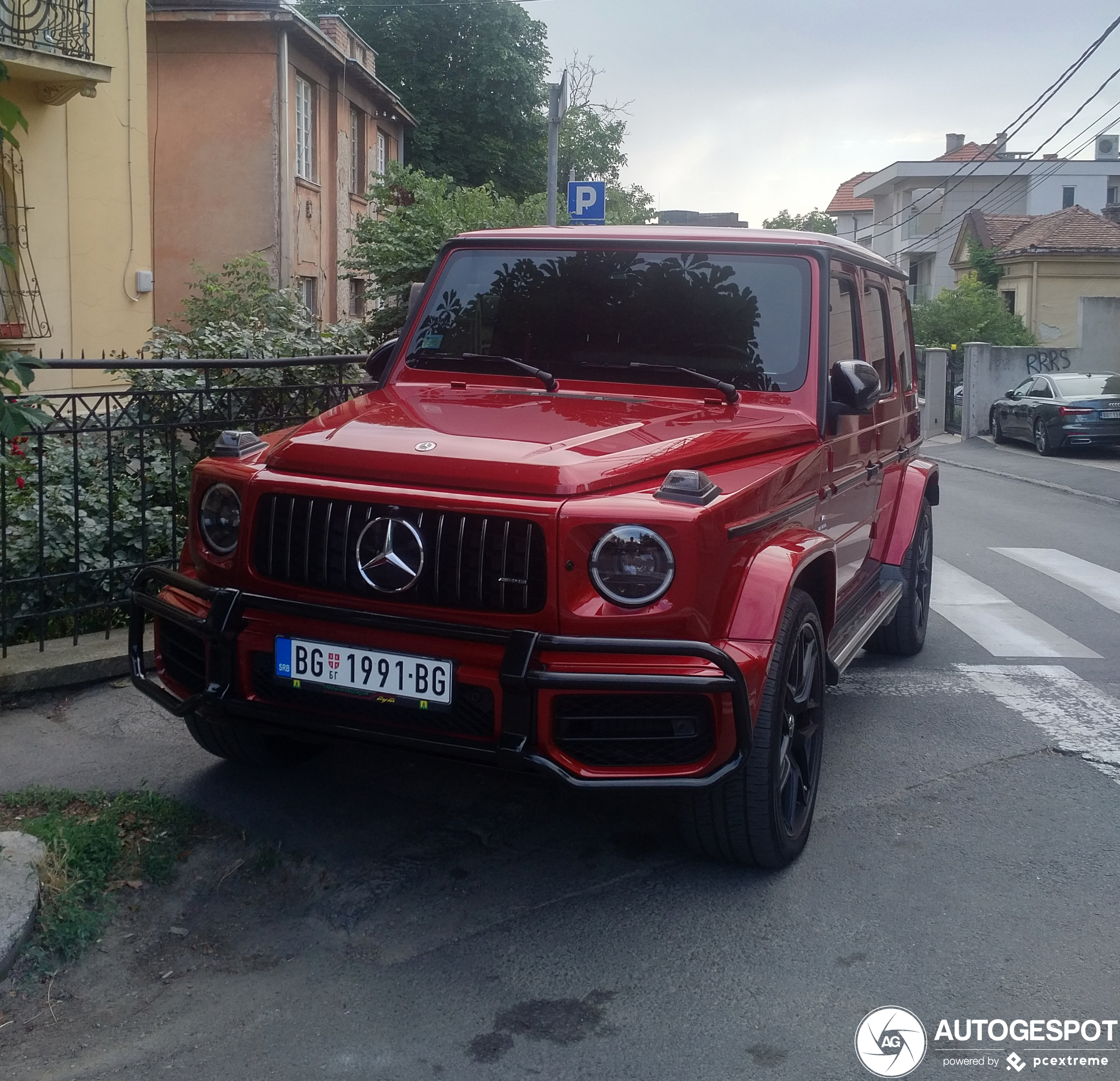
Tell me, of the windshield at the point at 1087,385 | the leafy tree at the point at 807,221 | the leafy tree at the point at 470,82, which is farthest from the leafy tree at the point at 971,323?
the leafy tree at the point at 807,221

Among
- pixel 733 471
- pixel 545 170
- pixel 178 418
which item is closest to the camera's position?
pixel 733 471

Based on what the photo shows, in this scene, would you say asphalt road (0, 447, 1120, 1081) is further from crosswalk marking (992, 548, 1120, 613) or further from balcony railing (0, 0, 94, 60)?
balcony railing (0, 0, 94, 60)

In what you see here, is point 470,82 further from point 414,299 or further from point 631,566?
point 631,566

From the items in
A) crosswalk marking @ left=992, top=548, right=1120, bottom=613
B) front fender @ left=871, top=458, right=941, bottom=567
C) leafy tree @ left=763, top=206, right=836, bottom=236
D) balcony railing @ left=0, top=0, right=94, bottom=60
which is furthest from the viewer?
leafy tree @ left=763, top=206, right=836, bottom=236

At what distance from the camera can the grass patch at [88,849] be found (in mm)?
3549

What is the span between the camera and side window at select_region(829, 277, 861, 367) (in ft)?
16.0

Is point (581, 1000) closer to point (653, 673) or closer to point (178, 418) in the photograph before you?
point (653, 673)

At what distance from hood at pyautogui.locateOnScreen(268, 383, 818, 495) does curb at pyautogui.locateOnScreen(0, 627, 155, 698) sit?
193 cm

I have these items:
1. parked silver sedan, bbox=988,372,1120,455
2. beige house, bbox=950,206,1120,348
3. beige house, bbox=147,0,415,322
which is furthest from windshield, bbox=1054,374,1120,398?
beige house, bbox=950,206,1120,348

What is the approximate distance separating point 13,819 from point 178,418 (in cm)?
271

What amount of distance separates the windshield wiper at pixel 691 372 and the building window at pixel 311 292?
68.9 feet

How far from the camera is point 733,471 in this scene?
391 cm

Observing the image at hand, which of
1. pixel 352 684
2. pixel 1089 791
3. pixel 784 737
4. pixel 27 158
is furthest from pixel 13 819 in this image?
pixel 27 158

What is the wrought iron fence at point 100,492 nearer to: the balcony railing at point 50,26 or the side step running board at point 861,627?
the side step running board at point 861,627
